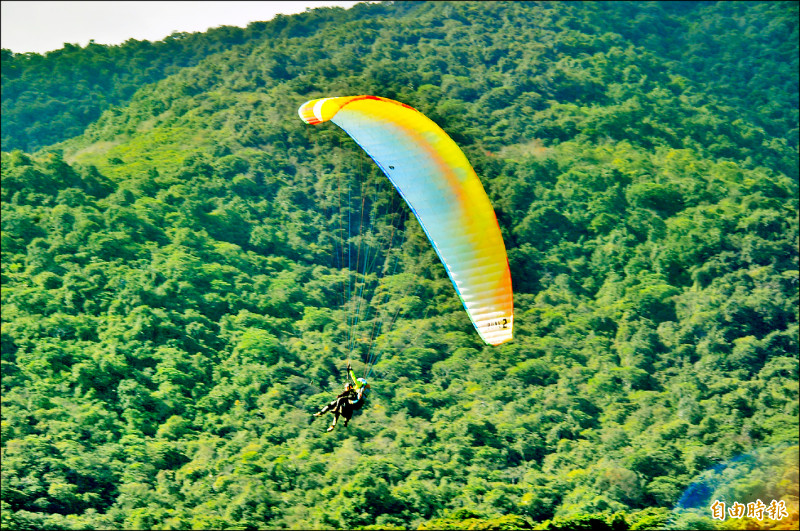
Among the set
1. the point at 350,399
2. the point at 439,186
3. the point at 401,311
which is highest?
the point at 401,311

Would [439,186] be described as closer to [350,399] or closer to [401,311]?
[350,399]

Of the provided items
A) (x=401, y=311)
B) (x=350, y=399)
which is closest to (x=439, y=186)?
(x=350, y=399)

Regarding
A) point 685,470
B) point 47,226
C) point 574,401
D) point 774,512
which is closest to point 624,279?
point 574,401

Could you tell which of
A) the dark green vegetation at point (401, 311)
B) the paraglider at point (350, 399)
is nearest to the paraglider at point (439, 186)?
the paraglider at point (350, 399)

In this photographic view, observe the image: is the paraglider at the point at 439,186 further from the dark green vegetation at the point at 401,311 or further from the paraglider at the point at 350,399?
the dark green vegetation at the point at 401,311

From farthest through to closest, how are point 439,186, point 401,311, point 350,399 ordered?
point 401,311 < point 439,186 < point 350,399

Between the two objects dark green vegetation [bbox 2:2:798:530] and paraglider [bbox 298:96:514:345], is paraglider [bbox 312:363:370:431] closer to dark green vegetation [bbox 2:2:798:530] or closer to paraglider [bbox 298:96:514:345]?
paraglider [bbox 298:96:514:345]

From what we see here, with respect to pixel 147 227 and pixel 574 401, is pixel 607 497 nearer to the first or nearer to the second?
pixel 574 401
